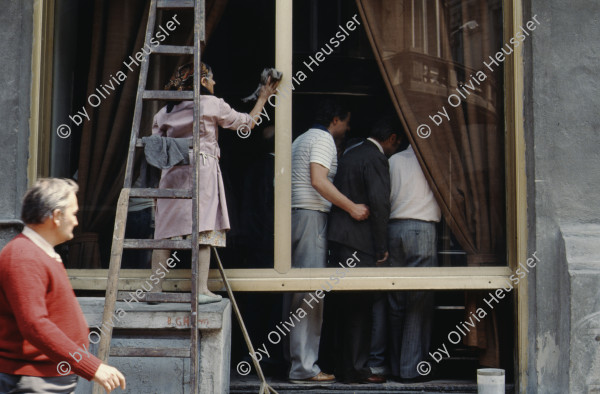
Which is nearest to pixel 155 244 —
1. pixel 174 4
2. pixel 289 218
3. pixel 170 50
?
pixel 170 50

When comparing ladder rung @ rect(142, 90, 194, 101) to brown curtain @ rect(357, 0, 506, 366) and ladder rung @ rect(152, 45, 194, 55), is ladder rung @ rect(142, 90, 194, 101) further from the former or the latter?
brown curtain @ rect(357, 0, 506, 366)

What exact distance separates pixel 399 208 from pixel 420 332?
0.91m

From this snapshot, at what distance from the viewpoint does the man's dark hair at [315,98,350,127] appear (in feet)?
19.7

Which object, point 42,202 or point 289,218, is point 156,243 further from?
point 42,202

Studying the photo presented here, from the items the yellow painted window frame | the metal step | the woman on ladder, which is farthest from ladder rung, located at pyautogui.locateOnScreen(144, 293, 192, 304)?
the metal step

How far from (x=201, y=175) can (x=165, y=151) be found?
1.26ft

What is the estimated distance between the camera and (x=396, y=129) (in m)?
5.94

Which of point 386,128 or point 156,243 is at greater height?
point 386,128

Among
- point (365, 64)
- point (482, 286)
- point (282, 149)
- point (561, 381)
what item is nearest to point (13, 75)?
point (282, 149)

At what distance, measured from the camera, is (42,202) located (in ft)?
10.5

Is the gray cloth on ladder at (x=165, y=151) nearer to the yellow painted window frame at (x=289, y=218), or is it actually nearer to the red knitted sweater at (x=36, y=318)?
the yellow painted window frame at (x=289, y=218)

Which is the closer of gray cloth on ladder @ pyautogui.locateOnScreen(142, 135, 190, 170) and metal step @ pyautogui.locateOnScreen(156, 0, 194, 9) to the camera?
gray cloth on ladder @ pyautogui.locateOnScreen(142, 135, 190, 170)

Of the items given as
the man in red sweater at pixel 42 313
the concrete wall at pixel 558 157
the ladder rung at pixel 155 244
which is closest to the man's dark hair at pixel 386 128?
the concrete wall at pixel 558 157

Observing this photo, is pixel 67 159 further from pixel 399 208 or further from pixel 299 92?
pixel 399 208
